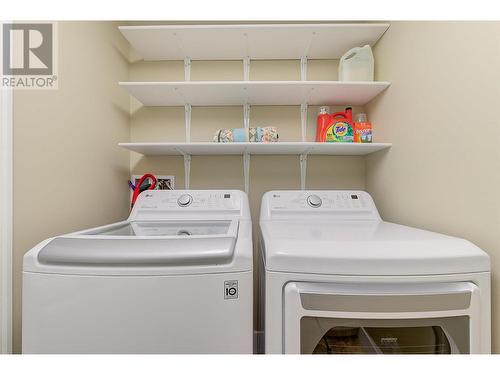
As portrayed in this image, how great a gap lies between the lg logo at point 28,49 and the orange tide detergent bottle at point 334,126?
154 centimetres

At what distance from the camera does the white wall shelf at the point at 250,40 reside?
1552mm

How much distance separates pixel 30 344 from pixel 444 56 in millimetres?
1936

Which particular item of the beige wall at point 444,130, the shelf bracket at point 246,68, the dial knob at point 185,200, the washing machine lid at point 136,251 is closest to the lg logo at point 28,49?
the washing machine lid at point 136,251

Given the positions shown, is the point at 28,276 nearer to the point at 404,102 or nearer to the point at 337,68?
the point at 404,102

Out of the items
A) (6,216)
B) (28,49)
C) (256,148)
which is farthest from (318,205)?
(28,49)

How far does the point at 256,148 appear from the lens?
1656mm

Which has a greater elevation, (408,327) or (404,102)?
(404,102)

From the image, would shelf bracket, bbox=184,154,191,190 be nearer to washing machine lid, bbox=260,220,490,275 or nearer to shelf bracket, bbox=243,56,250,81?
shelf bracket, bbox=243,56,250,81

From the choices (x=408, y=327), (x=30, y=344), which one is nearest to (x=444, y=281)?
(x=408, y=327)

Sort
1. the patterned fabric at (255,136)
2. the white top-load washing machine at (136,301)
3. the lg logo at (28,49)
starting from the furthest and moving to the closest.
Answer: the patterned fabric at (255,136) → the lg logo at (28,49) → the white top-load washing machine at (136,301)

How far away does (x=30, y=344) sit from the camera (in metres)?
0.81

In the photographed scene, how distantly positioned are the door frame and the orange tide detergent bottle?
5.31ft

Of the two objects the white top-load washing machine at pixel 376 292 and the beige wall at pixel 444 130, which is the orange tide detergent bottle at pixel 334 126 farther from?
the white top-load washing machine at pixel 376 292

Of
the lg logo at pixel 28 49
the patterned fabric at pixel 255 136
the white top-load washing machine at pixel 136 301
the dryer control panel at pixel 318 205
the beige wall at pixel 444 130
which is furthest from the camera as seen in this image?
the patterned fabric at pixel 255 136
